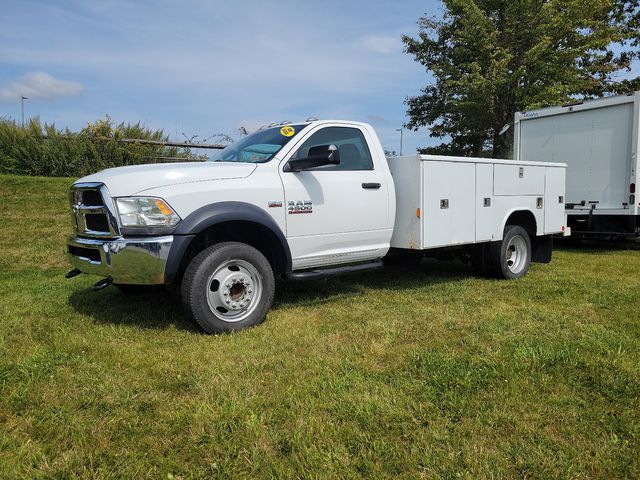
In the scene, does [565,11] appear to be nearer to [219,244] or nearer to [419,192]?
[419,192]

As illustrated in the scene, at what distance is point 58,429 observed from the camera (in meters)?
2.73

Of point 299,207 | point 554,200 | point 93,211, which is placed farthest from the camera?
point 554,200

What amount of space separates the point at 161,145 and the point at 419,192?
9547 millimetres

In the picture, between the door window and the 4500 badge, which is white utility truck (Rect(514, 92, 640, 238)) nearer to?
the door window

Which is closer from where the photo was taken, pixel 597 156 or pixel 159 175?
pixel 159 175

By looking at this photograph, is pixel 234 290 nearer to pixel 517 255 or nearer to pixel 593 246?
pixel 517 255

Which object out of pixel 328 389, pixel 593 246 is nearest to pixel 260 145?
pixel 328 389

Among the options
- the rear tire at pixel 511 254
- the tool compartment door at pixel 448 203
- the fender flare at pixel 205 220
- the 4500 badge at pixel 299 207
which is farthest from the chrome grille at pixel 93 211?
the rear tire at pixel 511 254

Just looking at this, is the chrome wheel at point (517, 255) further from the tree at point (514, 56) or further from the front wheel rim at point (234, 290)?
the tree at point (514, 56)

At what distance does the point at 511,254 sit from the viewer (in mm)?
7176

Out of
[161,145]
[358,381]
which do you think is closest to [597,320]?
[358,381]

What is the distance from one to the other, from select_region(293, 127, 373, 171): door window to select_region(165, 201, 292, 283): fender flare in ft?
3.41

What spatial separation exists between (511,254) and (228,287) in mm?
4476

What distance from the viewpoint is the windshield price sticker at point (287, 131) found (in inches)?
206
